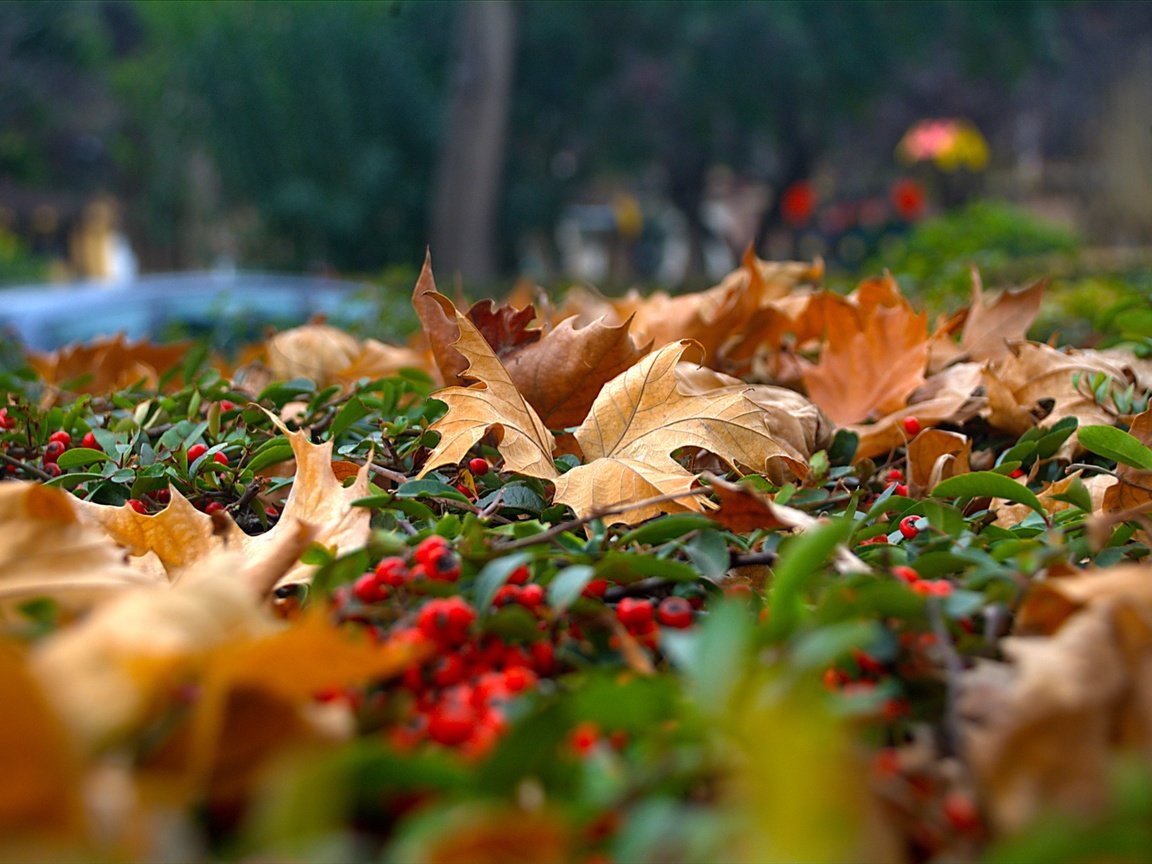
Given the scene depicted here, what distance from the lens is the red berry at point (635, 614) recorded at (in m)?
0.87

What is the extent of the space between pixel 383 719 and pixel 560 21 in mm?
16748

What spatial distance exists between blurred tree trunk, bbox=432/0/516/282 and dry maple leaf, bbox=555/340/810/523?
463 inches

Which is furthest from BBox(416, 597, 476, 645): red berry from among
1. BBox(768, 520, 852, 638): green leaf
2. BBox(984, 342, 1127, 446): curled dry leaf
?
BBox(984, 342, 1127, 446): curled dry leaf

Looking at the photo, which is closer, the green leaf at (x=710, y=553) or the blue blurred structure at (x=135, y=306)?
the green leaf at (x=710, y=553)

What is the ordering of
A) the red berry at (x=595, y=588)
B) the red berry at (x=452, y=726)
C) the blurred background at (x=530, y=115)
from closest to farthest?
the red berry at (x=452, y=726) < the red berry at (x=595, y=588) < the blurred background at (x=530, y=115)

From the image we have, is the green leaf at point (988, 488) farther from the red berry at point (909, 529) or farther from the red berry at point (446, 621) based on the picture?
the red berry at point (446, 621)

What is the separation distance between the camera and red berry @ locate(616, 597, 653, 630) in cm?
87

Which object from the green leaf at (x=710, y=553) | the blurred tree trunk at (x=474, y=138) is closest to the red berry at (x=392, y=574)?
the green leaf at (x=710, y=553)

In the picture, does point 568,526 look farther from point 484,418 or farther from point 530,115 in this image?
point 530,115

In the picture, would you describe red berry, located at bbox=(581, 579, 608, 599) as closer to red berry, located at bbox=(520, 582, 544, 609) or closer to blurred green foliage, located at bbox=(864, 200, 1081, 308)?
red berry, located at bbox=(520, 582, 544, 609)

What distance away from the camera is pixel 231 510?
4.15ft

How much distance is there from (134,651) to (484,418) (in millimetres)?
597

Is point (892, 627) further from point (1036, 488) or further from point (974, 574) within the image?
point (1036, 488)

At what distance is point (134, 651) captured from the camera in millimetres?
596
